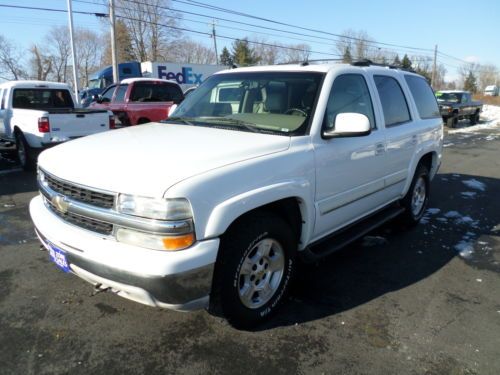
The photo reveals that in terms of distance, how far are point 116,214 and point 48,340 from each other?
1.16 m

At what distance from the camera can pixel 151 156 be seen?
2627mm

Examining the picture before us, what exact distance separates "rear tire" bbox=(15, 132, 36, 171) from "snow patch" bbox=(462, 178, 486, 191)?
27.7 ft

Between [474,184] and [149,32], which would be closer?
[474,184]

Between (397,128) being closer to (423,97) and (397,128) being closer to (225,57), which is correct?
(423,97)

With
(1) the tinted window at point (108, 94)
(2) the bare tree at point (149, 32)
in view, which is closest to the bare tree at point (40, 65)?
(2) the bare tree at point (149, 32)

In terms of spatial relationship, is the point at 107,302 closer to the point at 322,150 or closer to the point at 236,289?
the point at 236,289

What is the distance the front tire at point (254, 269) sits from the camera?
2.59 metres

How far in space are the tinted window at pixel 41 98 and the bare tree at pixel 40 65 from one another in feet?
183

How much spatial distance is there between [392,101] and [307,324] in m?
2.71

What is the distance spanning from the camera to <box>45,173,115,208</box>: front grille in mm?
2441

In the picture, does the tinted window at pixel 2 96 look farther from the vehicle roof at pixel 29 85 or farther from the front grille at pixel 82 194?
the front grille at pixel 82 194

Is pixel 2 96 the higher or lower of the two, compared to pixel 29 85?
lower

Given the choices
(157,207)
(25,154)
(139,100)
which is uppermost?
(139,100)

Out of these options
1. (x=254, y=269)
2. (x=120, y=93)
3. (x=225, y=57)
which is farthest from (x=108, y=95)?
(x=225, y=57)
